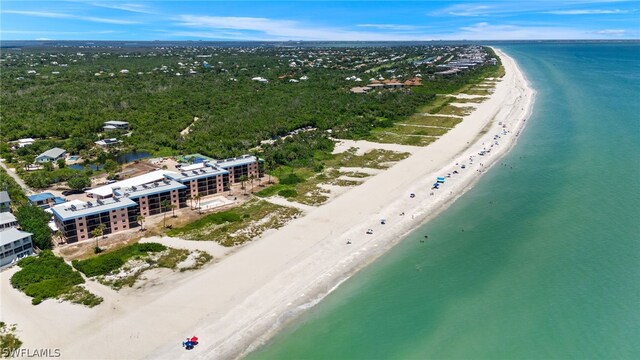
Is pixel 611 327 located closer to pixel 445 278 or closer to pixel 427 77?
pixel 445 278

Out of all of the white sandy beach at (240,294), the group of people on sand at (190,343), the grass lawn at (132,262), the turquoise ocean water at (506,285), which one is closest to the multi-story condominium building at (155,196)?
the grass lawn at (132,262)

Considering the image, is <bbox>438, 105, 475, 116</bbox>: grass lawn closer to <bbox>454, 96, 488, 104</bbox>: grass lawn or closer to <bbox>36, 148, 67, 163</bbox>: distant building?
<bbox>454, 96, 488, 104</bbox>: grass lawn

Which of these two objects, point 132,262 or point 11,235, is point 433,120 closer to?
point 132,262

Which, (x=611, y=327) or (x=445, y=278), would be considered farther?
(x=445, y=278)

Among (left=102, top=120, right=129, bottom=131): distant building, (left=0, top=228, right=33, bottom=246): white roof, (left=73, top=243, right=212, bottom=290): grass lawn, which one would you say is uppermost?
(left=102, top=120, right=129, bottom=131): distant building

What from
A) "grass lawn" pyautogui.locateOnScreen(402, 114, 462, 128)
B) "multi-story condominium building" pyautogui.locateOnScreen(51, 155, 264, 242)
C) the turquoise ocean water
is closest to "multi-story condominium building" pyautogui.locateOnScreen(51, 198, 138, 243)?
"multi-story condominium building" pyautogui.locateOnScreen(51, 155, 264, 242)

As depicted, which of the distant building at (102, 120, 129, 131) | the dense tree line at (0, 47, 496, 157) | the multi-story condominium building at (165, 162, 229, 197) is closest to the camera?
the multi-story condominium building at (165, 162, 229, 197)

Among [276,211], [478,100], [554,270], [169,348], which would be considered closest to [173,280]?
[169,348]
